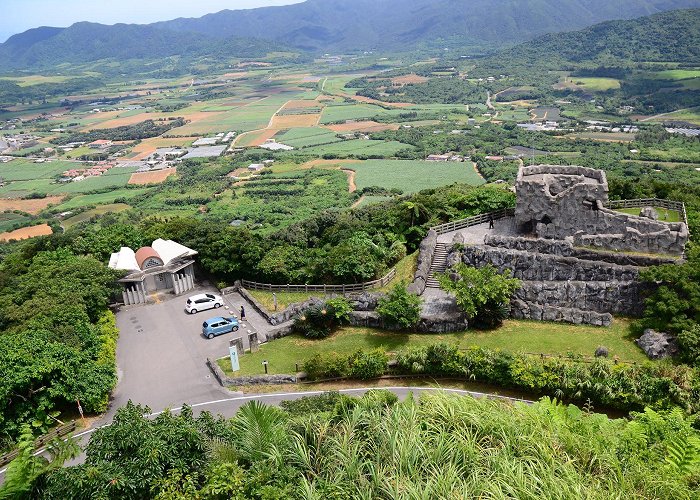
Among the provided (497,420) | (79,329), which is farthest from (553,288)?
(79,329)

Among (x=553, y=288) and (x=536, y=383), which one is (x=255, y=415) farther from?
(x=553, y=288)

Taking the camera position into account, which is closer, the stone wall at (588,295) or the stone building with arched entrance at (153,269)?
the stone wall at (588,295)

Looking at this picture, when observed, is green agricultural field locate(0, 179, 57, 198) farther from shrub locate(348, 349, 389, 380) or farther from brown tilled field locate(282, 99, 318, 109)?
shrub locate(348, 349, 389, 380)

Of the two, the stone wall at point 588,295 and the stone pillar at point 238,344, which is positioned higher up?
the stone wall at point 588,295

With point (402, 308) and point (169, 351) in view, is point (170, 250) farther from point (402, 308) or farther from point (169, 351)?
point (402, 308)

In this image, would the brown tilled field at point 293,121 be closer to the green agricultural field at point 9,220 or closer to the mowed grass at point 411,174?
the mowed grass at point 411,174

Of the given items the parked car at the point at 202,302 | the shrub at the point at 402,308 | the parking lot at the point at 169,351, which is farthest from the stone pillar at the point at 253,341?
the shrub at the point at 402,308

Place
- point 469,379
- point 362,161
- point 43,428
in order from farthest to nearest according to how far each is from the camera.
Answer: point 362,161 → point 469,379 → point 43,428

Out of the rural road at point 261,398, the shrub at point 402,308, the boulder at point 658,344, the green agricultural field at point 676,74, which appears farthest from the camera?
the green agricultural field at point 676,74
